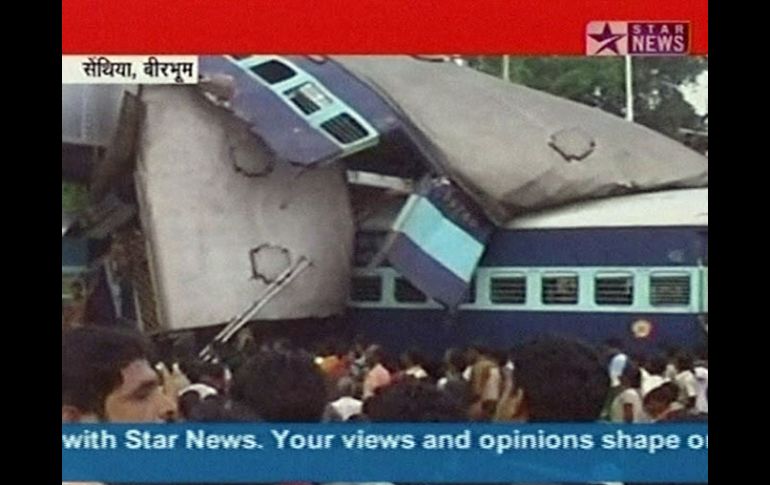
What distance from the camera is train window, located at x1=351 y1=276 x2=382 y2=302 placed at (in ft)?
8.87

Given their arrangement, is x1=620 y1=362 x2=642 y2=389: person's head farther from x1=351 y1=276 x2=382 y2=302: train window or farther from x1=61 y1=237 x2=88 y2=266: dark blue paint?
x1=61 y1=237 x2=88 y2=266: dark blue paint

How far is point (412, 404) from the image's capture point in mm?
2705

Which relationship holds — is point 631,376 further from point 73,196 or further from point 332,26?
point 73,196

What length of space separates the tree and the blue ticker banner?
0.76 meters

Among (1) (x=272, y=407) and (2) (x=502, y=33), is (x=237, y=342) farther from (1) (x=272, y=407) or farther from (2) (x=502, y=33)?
(2) (x=502, y=33)

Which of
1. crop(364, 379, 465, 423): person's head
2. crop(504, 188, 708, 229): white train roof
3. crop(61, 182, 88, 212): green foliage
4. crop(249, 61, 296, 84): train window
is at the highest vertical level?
crop(249, 61, 296, 84): train window

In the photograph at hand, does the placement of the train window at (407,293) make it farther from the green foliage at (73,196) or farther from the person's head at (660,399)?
the green foliage at (73,196)

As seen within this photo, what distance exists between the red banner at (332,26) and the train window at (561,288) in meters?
0.54

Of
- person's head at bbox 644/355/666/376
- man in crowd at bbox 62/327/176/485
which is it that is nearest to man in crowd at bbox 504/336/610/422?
person's head at bbox 644/355/666/376

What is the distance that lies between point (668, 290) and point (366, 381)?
758 millimetres

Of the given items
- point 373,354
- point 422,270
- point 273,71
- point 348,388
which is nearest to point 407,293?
point 422,270

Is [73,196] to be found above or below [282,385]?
above
